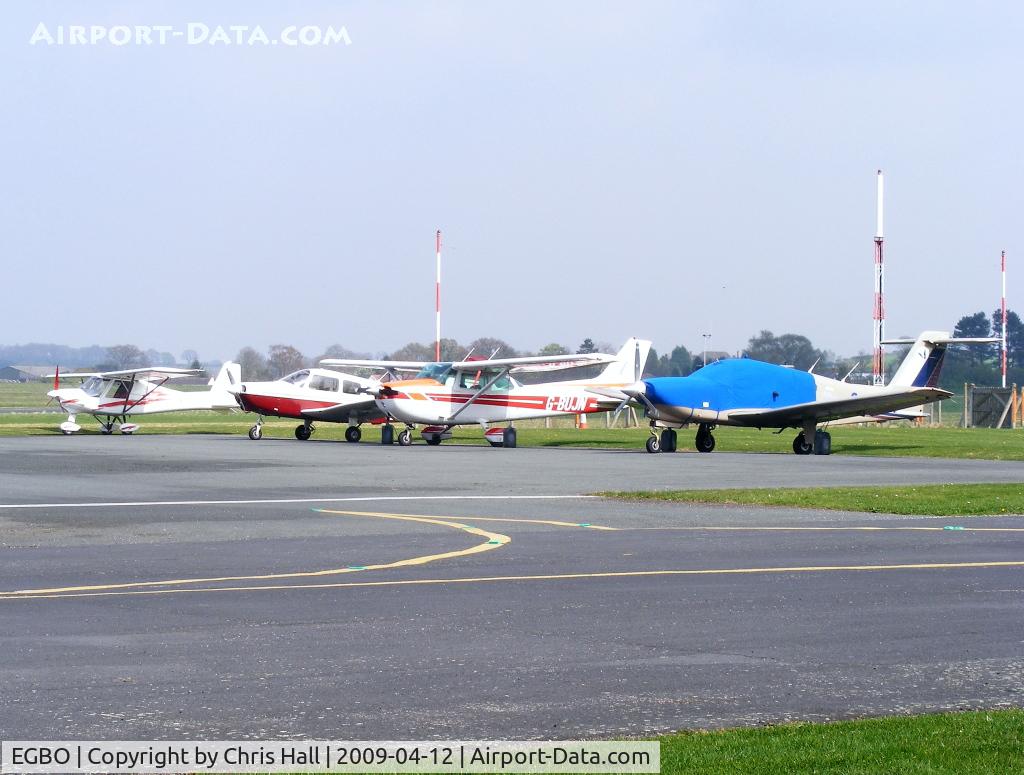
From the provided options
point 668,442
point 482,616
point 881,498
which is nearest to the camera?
point 482,616

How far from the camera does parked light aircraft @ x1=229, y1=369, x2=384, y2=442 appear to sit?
45062mm

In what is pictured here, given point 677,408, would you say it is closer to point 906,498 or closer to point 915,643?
point 906,498

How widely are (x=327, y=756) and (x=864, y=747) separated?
2420 mm

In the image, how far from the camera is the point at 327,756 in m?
5.91

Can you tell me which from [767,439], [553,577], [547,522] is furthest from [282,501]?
[767,439]

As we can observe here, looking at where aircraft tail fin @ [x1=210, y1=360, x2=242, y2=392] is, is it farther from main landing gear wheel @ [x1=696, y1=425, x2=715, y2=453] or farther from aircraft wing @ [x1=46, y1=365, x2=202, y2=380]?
main landing gear wheel @ [x1=696, y1=425, x2=715, y2=453]

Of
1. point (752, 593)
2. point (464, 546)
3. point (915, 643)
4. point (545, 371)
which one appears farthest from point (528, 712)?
point (545, 371)

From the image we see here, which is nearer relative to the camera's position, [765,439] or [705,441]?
[705,441]

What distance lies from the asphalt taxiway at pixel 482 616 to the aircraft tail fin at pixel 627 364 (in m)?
27.4

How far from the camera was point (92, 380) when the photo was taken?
51.8 meters

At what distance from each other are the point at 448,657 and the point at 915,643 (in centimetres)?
310

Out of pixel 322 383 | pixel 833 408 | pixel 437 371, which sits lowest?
pixel 833 408

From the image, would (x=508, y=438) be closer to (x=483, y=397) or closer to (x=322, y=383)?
(x=483, y=397)

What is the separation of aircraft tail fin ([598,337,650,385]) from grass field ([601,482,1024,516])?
83.5ft
